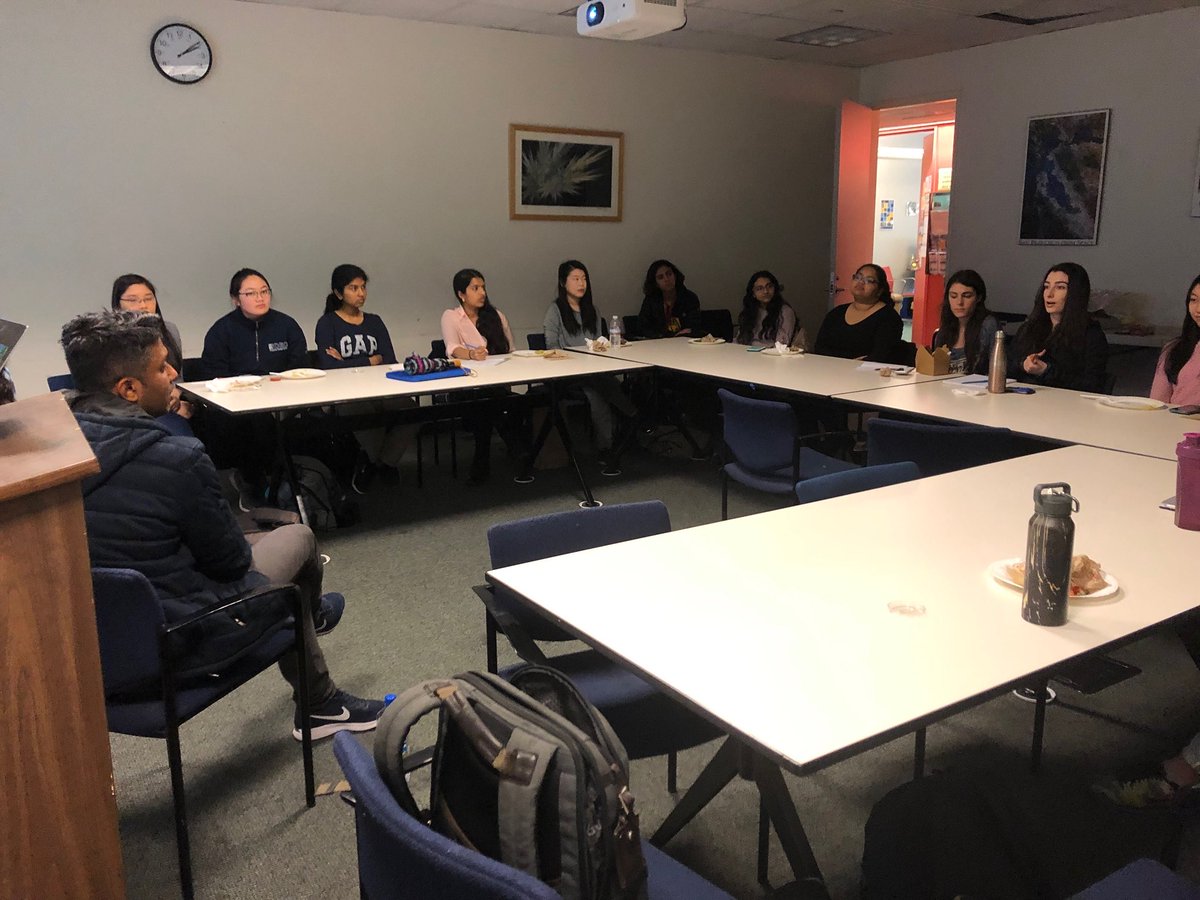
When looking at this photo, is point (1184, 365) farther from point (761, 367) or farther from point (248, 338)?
point (248, 338)

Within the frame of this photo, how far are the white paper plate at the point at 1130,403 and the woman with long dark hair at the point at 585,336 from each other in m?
2.53

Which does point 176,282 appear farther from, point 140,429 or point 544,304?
point 140,429

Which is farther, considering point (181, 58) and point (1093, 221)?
point (1093, 221)

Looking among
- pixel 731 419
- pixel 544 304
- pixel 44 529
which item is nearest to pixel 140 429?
pixel 44 529

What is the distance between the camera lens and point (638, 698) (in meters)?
1.82

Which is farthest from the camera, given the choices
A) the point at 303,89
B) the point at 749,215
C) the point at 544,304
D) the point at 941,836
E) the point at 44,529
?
the point at 749,215

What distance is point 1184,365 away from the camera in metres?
3.62

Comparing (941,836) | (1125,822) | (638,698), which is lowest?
(1125,822)

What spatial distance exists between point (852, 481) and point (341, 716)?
4.85 feet

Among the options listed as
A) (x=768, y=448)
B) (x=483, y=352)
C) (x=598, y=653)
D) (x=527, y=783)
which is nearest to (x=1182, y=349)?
(x=768, y=448)

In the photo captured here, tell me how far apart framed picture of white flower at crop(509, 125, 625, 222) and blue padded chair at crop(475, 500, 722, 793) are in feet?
15.0

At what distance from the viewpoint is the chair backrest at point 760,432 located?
340 cm

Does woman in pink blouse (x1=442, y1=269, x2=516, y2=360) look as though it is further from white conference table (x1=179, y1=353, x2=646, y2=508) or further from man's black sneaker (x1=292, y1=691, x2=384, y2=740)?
man's black sneaker (x1=292, y1=691, x2=384, y2=740)

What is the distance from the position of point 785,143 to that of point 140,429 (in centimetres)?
653
